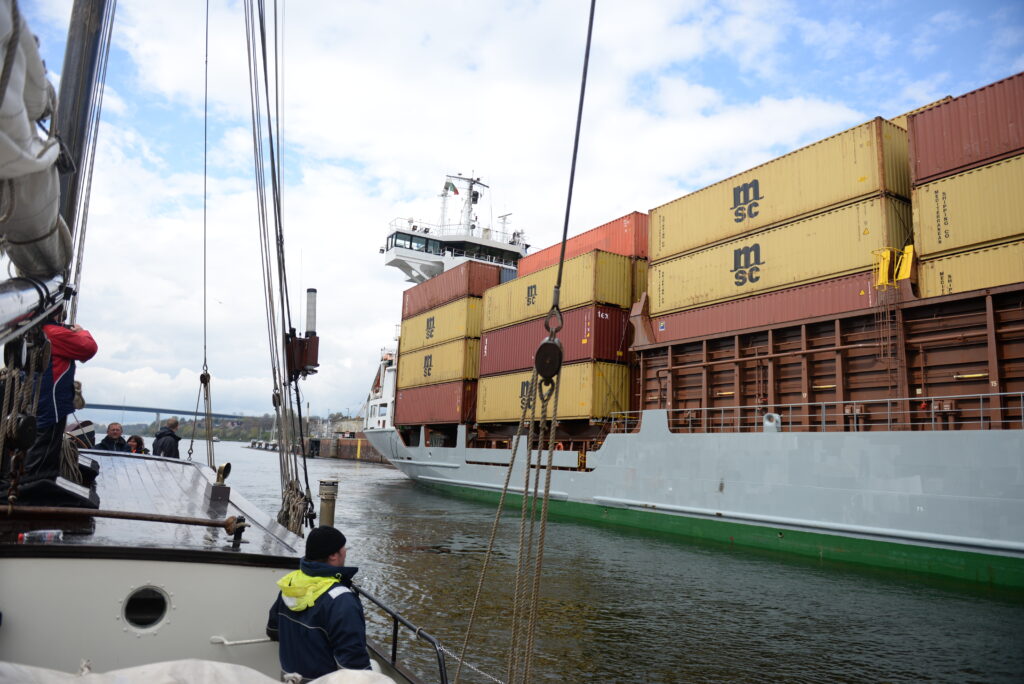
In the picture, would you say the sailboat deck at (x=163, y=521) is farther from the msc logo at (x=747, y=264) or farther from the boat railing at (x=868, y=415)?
the msc logo at (x=747, y=264)

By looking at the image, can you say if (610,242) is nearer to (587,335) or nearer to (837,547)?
(587,335)

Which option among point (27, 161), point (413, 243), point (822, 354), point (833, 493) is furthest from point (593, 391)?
point (413, 243)

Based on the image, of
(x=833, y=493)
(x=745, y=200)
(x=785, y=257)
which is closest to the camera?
(x=833, y=493)

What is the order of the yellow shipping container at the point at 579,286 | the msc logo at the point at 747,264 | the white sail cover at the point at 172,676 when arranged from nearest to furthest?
1. the white sail cover at the point at 172,676
2. the msc logo at the point at 747,264
3. the yellow shipping container at the point at 579,286

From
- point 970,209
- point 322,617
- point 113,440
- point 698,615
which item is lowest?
point 698,615

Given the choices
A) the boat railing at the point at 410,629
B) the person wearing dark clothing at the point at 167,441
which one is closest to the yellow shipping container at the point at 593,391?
the person wearing dark clothing at the point at 167,441

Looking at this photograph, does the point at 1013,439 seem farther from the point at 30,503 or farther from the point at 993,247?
the point at 30,503

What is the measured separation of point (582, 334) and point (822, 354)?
256 inches

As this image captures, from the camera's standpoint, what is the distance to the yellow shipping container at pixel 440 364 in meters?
23.5

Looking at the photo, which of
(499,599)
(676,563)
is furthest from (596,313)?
(499,599)

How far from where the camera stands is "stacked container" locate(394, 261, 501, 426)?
77.2 ft

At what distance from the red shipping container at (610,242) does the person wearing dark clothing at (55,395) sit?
14775 mm

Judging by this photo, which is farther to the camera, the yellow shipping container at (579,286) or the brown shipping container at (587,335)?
the yellow shipping container at (579,286)

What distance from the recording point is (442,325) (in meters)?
25.3
